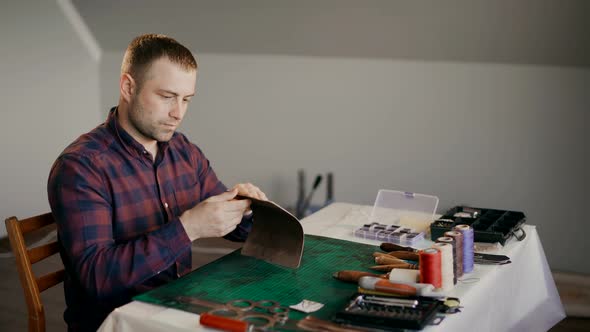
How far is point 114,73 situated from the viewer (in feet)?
16.5

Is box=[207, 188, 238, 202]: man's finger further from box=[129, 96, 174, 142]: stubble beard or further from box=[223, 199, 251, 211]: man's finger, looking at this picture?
box=[129, 96, 174, 142]: stubble beard

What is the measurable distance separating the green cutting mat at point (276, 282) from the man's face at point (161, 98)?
1.41ft

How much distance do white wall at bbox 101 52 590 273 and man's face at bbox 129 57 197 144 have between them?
220 centimetres

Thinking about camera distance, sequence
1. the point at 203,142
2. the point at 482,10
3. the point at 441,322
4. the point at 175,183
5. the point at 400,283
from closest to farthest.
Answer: the point at 441,322 < the point at 400,283 < the point at 175,183 < the point at 482,10 < the point at 203,142

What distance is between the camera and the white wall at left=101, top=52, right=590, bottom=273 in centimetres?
373

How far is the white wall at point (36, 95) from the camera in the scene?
14.7 ft

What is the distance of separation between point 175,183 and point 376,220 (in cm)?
71

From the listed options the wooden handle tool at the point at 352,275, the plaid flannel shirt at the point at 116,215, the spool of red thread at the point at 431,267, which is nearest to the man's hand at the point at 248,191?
the plaid flannel shirt at the point at 116,215

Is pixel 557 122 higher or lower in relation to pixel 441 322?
higher

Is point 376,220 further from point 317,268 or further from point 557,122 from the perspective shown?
point 557,122

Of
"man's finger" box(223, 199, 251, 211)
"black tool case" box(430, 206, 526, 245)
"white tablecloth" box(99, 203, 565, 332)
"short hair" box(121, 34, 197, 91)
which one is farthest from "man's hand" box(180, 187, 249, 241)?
"black tool case" box(430, 206, 526, 245)

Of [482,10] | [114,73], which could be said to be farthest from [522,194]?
[114,73]

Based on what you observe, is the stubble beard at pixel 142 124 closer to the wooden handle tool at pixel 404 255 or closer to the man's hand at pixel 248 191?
the man's hand at pixel 248 191

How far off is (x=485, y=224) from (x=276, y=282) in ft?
2.55
